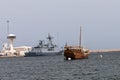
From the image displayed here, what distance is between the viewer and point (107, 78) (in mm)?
61125

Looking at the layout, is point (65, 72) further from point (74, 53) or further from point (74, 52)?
point (74, 53)

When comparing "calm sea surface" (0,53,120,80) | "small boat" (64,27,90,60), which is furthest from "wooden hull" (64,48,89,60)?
"calm sea surface" (0,53,120,80)

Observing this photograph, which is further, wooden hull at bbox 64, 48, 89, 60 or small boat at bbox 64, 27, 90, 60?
small boat at bbox 64, 27, 90, 60

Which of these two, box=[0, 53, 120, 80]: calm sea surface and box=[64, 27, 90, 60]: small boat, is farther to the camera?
box=[64, 27, 90, 60]: small boat

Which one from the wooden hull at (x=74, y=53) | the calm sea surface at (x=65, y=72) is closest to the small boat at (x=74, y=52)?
the wooden hull at (x=74, y=53)

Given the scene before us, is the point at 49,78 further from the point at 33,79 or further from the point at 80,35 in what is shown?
the point at 80,35

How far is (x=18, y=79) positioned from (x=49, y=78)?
420 cm

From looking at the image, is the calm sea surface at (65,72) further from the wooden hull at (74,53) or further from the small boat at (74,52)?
the small boat at (74,52)

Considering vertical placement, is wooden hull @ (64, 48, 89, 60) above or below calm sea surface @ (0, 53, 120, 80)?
above

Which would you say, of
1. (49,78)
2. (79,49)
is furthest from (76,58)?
(49,78)

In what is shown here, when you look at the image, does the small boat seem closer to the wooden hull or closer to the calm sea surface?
the wooden hull

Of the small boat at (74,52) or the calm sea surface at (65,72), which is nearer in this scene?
the calm sea surface at (65,72)

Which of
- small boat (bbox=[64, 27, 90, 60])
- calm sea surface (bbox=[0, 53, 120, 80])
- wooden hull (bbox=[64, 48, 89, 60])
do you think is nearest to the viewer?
calm sea surface (bbox=[0, 53, 120, 80])

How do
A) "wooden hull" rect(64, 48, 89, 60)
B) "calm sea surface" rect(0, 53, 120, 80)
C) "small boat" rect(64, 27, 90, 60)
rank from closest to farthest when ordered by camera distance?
"calm sea surface" rect(0, 53, 120, 80) < "wooden hull" rect(64, 48, 89, 60) < "small boat" rect(64, 27, 90, 60)
